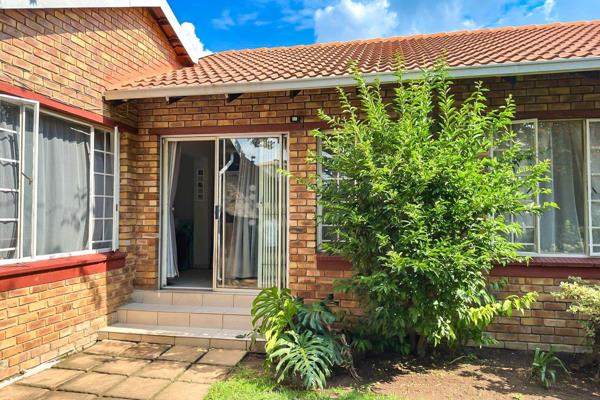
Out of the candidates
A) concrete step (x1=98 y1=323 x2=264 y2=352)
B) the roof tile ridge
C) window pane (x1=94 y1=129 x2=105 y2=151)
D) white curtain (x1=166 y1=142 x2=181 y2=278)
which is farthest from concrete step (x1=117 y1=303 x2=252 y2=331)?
the roof tile ridge

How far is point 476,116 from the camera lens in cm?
385

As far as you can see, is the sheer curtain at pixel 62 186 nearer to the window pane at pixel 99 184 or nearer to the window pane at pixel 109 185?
the window pane at pixel 99 184

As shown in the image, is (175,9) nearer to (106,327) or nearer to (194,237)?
(194,237)

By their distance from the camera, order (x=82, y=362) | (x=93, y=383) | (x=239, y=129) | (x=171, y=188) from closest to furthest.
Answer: (x=93, y=383), (x=82, y=362), (x=239, y=129), (x=171, y=188)

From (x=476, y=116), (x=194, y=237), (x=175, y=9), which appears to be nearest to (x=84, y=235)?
(x=194, y=237)

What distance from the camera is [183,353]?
4.46 m

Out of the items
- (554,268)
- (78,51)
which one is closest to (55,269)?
(78,51)

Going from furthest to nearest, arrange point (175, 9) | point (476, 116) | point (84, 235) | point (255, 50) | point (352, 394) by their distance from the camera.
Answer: point (255, 50) < point (175, 9) < point (84, 235) < point (476, 116) < point (352, 394)

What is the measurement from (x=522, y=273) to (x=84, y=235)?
17.6ft

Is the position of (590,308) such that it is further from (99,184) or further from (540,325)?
(99,184)

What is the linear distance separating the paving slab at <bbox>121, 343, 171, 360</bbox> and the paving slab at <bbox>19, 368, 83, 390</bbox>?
579 millimetres

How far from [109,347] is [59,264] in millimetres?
1187

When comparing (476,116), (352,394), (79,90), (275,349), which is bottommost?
(352,394)

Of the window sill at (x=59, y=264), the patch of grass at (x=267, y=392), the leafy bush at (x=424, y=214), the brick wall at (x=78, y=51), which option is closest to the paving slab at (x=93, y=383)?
the patch of grass at (x=267, y=392)
